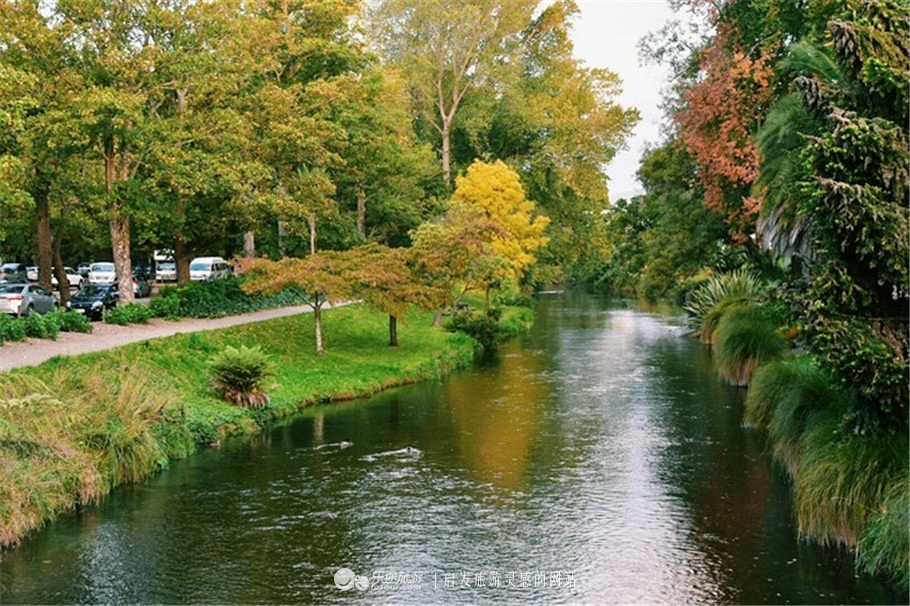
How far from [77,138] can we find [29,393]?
14.7 meters

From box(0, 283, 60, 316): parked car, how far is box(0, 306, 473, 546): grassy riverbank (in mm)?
9014

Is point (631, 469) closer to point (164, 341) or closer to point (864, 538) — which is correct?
point (864, 538)

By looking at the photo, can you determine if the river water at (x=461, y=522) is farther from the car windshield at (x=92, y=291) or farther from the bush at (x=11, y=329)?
the car windshield at (x=92, y=291)

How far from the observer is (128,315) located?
31688mm

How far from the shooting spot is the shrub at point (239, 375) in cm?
2444

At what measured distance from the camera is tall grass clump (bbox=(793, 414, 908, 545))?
1288cm

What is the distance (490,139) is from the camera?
62531 mm

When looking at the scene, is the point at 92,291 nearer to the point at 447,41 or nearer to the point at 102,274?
the point at 102,274

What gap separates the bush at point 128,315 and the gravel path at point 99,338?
0.21 metres

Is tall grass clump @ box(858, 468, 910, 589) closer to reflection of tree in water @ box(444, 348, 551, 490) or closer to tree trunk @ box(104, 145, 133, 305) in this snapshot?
reflection of tree in water @ box(444, 348, 551, 490)

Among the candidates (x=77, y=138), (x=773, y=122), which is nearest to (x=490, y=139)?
(x=77, y=138)

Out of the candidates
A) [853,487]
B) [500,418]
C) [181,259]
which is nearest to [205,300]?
[181,259]

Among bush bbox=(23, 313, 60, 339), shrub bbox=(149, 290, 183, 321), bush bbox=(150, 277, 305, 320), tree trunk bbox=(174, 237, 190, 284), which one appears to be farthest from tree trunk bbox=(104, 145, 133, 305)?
tree trunk bbox=(174, 237, 190, 284)

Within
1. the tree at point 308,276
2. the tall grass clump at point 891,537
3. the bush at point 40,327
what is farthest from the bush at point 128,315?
the tall grass clump at point 891,537
